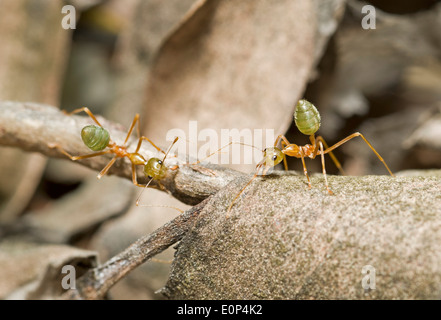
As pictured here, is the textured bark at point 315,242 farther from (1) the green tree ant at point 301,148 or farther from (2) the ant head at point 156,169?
(2) the ant head at point 156,169

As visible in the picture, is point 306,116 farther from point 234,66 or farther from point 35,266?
point 35,266

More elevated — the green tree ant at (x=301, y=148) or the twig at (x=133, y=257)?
the green tree ant at (x=301, y=148)

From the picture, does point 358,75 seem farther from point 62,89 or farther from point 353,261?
point 62,89

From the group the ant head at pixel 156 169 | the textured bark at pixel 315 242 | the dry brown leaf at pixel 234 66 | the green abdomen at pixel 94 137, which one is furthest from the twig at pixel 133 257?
the dry brown leaf at pixel 234 66

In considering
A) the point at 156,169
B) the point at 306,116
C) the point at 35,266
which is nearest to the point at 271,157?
the point at 306,116

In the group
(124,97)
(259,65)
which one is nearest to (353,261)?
(259,65)

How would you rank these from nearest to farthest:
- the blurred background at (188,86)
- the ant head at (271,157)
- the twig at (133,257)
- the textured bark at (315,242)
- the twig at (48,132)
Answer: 1. the textured bark at (315,242)
2. the twig at (133,257)
3. the ant head at (271,157)
4. the twig at (48,132)
5. the blurred background at (188,86)

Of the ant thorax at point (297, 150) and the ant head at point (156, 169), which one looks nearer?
the ant head at point (156, 169)

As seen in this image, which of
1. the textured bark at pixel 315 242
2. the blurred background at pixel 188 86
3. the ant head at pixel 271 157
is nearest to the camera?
the textured bark at pixel 315 242

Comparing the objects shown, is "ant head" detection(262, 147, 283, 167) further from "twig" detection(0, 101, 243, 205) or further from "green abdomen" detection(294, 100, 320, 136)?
"twig" detection(0, 101, 243, 205)
